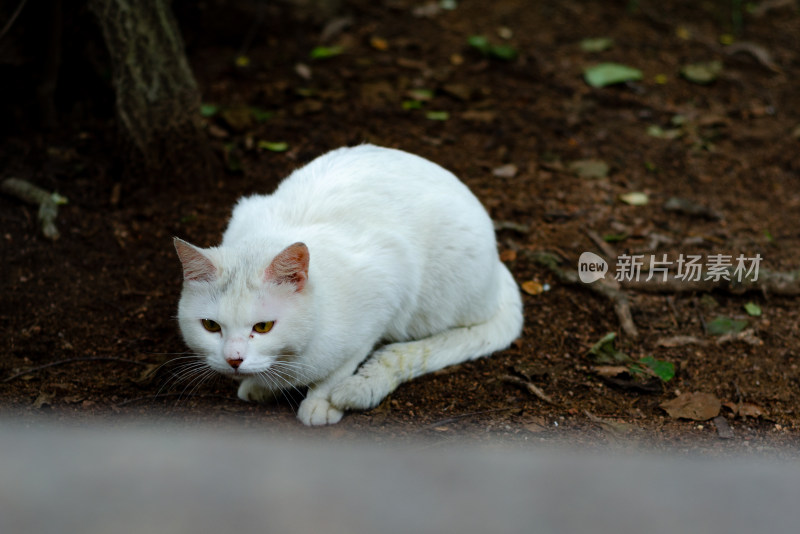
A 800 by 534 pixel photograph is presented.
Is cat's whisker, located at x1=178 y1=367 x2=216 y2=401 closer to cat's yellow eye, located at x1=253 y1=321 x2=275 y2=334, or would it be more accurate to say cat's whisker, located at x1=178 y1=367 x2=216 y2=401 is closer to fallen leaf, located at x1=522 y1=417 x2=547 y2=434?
cat's yellow eye, located at x1=253 y1=321 x2=275 y2=334

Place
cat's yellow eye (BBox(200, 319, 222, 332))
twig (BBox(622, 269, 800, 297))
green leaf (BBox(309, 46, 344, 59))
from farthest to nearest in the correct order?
green leaf (BBox(309, 46, 344, 59)) < twig (BBox(622, 269, 800, 297)) < cat's yellow eye (BBox(200, 319, 222, 332))

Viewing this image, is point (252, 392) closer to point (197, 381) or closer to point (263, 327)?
point (197, 381)

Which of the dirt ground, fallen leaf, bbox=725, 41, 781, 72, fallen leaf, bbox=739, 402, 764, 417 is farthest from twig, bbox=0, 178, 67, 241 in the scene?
fallen leaf, bbox=725, 41, 781, 72

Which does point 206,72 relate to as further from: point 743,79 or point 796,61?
point 796,61

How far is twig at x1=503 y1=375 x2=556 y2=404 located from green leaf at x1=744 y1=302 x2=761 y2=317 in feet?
5.10

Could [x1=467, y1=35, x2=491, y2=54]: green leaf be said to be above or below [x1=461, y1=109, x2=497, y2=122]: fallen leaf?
above

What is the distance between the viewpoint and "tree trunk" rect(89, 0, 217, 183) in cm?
416

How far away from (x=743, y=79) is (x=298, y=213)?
496 cm

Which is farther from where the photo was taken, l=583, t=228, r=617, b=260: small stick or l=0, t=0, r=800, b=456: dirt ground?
l=583, t=228, r=617, b=260: small stick

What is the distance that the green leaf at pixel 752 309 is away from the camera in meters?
4.18

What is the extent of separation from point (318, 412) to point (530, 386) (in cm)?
102

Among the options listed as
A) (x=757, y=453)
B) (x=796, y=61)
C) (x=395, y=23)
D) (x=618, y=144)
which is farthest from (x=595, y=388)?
(x=796, y=61)

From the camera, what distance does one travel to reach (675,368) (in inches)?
146

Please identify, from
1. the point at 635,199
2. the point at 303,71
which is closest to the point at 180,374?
the point at 635,199
